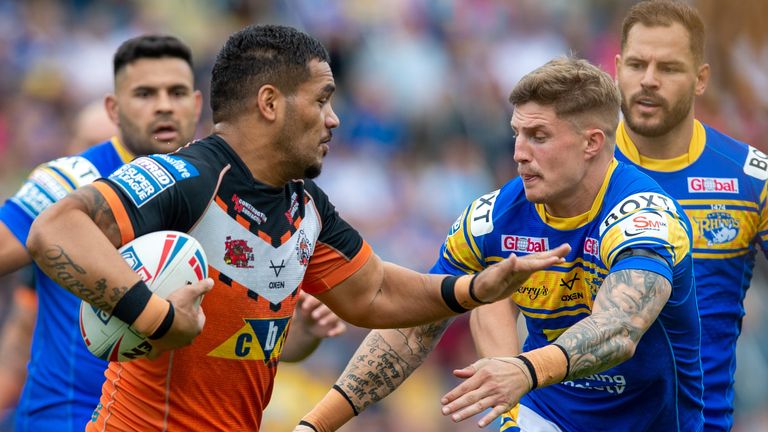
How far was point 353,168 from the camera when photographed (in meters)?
13.0

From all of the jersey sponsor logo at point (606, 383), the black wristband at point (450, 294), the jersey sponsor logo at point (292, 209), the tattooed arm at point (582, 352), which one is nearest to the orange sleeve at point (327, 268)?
the jersey sponsor logo at point (292, 209)

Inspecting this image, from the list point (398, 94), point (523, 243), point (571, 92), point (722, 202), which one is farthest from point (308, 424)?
point (398, 94)

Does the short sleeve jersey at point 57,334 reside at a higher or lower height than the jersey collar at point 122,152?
lower

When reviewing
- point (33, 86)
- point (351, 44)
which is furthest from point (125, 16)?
point (351, 44)

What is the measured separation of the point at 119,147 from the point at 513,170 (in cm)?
646

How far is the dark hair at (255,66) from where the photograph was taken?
5.32 metres

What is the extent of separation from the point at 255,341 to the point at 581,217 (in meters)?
1.82

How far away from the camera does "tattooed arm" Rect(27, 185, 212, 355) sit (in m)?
4.54

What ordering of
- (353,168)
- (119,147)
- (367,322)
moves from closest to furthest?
1. (367,322)
2. (119,147)
3. (353,168)

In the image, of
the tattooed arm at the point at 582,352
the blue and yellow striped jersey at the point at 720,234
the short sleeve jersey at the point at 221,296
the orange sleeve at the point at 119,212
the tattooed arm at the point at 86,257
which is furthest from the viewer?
the blue and yellow striped jersey at the point at 720,234

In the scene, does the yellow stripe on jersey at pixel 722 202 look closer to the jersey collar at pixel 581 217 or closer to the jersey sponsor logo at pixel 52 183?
the jersey collar at pixel 581 217

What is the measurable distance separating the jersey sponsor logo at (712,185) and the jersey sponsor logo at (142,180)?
11.0 ft

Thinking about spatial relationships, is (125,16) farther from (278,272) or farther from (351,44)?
(278,272)

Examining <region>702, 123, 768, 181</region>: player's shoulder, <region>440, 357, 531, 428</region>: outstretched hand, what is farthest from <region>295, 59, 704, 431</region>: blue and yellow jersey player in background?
<region>702, 123, 768, 181</region>: player's shoulder
